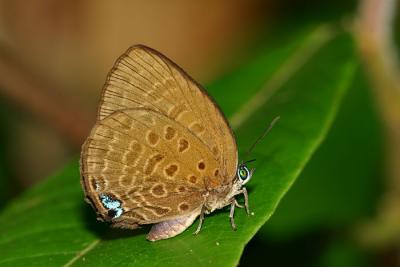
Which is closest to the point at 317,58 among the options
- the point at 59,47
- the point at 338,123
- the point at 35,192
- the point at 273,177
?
the point at 338,123

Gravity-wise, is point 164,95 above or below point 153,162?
above

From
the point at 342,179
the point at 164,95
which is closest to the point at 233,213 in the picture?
the point at 164,95

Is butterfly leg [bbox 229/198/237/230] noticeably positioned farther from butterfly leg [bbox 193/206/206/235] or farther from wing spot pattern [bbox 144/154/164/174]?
wing spot pattern [bbox 144/154/164/174]

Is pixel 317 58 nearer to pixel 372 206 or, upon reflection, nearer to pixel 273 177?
pixel 372 206

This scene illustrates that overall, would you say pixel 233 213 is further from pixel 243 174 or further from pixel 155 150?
pixel 155 150

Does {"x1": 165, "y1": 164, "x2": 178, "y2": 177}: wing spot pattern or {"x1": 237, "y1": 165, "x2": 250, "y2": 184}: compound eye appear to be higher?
{"x1": 165, "y1": 164, "x2": 178, "y2": 177}: wing spot pattern

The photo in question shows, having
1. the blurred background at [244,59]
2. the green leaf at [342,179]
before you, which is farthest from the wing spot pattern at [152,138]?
the green leaf at [342,179]

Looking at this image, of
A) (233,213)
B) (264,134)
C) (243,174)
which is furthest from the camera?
(264,134)

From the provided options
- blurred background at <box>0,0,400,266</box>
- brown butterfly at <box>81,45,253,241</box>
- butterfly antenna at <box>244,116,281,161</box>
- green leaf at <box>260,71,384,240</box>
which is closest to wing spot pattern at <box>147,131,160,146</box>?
brown butterfly at <box>81,45,253,241</box>
